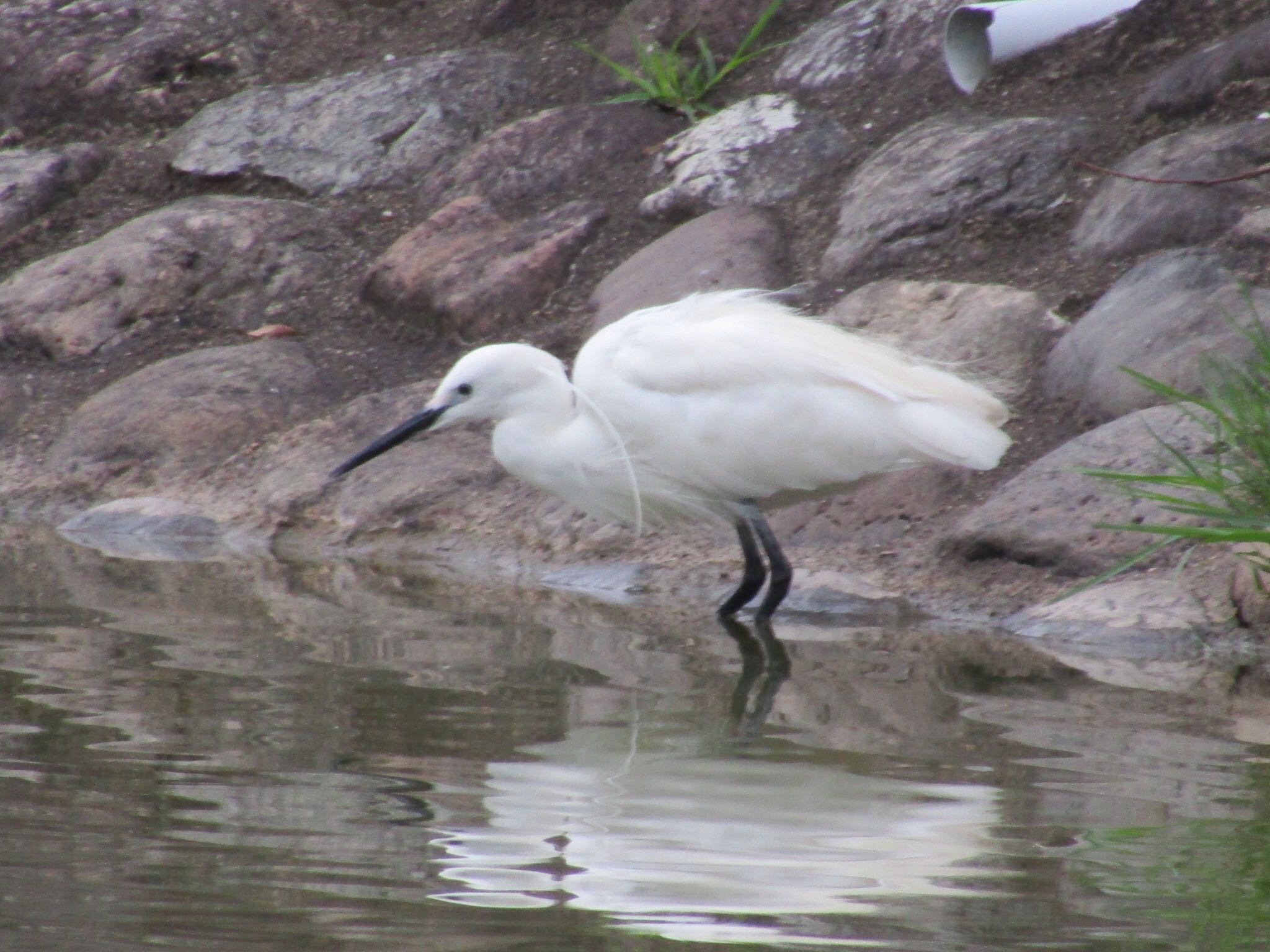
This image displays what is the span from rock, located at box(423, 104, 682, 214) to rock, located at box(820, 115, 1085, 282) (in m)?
1.60

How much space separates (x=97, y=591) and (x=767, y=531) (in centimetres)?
214

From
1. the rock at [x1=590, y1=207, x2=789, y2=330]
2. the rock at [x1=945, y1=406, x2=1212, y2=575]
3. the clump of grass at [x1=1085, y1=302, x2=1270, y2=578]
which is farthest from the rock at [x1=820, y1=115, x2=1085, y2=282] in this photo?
the clump of grass at [x1=1085, y1=302, x2=1270, y2=578]

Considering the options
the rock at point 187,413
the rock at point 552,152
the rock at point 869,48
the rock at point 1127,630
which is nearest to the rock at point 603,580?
the rock at point 1127,630

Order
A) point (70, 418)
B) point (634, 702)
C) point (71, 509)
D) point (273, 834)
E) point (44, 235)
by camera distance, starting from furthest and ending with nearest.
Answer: point (44, 235) → point (70, 418) → point (71, 509) → point (634, 702) → point (273, 834)

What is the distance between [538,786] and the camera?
Result: 9.28 feet

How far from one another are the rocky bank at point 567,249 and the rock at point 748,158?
0.02 metres

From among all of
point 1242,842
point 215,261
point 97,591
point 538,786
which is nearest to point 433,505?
point 97,591

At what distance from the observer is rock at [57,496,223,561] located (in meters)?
6.28

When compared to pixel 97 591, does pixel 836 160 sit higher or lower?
higher

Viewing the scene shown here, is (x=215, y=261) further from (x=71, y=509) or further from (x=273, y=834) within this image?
(x=273, y=834)

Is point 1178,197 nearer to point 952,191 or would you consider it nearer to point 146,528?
point 952,191

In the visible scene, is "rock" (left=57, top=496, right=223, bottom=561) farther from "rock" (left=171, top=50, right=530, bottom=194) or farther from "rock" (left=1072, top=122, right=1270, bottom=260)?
"rock" (left=1072, top=122, right=1270, bottom=260)

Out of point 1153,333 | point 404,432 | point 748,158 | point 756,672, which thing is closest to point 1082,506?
point 1153,333

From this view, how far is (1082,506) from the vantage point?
512 cm
